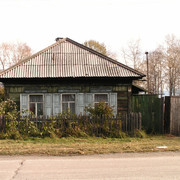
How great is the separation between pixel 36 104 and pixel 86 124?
3.93m

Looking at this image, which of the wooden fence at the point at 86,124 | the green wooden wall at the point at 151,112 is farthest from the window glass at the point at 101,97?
the wooden fence at the point at 86,124

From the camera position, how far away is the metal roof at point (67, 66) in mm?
12336

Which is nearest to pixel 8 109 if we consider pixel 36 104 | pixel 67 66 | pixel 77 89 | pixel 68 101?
pixel 36 104

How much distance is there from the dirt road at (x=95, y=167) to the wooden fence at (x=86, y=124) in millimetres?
3190

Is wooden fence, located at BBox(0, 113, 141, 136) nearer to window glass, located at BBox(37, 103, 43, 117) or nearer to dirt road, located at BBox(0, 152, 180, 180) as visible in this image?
window glass, located at BBox(37, 103, 43, 117)

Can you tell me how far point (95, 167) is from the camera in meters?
5.79

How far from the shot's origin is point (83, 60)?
44.7ft

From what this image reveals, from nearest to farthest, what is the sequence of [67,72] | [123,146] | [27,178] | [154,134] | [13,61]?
[27,178], [123,146], [154,134], [67,72], [13,61]

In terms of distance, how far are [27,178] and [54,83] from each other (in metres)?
8.21

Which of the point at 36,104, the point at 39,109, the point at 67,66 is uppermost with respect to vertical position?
the point at 67,66

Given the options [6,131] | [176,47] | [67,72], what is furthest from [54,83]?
[176,47]

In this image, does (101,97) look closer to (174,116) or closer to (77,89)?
(77,89)

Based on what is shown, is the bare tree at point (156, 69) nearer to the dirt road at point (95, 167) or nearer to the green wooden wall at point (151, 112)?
the green wooden wall at point (151, 112)

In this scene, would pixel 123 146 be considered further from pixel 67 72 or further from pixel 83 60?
pixel 83 60
